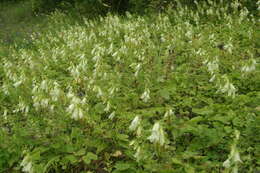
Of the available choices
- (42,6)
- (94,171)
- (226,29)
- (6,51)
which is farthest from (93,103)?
(42,6)

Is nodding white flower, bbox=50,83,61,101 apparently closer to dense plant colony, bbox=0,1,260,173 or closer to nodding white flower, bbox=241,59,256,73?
dense plant colony, bbox=0,1,260,173

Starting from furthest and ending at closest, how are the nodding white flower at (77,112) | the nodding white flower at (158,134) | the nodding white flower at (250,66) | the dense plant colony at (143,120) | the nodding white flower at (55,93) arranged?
the nodding white flower at (250,66), the nodding white flower at (55,93), the nodding white flower at (77,112), the dense plant colony at (143,120), the nodding white flower at (158,134)

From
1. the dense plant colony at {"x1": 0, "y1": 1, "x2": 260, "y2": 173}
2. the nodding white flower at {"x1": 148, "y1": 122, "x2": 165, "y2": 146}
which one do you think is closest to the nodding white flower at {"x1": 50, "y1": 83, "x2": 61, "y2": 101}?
the dense plant colony at {"x1": 0, "y1": 1, "x2": 260, "y2": 173}

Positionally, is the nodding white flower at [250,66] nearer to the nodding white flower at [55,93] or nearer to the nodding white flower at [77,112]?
the nodding white flower at [77,112]

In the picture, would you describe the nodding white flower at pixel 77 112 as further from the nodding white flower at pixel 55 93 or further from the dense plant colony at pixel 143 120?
the nodding white flower at pixel 55 93

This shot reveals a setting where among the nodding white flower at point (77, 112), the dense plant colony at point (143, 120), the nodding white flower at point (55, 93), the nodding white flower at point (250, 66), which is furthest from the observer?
the nodding white flower at point (250, 66)

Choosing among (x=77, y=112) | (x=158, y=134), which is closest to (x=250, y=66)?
(x=158, y=134)

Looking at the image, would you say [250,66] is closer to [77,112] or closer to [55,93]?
[77,112]

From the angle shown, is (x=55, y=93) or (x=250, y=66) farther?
(x=250, y=66)

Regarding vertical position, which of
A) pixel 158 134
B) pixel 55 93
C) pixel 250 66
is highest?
pixel 250 66

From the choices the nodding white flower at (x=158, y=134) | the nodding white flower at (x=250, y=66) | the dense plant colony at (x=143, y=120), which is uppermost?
the nodding white flower at (x=250, y=66)

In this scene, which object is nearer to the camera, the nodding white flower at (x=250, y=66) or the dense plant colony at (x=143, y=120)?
the dense plant colony at (x=143, y=120)

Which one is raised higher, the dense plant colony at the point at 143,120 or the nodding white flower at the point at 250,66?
the nodding white flower at the point at 250,66

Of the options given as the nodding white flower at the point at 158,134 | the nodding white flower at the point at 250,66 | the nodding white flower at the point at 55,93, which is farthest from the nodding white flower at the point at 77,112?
the nodding white flower at the point at 250,66
